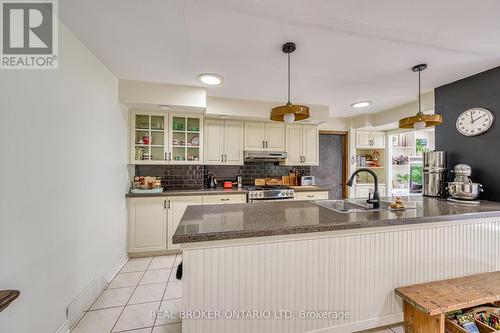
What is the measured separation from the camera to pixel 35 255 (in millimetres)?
1333

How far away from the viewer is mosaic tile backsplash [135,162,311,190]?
359 centimetres

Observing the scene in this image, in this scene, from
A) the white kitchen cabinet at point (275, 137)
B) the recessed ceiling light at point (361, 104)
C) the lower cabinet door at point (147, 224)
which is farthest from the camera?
the white kitchen cabinet at point (275, 137)

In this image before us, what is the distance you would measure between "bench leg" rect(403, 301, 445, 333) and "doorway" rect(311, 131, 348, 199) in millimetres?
3297

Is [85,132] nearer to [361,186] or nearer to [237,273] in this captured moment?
[237,273]

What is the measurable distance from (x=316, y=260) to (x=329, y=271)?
14 centimetres

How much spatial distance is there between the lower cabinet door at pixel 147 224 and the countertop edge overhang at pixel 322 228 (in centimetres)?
205

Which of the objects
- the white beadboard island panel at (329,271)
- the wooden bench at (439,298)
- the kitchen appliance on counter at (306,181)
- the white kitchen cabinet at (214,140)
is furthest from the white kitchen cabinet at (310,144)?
the wooden bench at (439,298)

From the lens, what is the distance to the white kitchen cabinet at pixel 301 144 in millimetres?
4020

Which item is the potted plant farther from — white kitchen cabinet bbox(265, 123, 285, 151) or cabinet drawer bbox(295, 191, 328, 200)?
white kitchen cabinet bbox(265, 123, 285, 151)

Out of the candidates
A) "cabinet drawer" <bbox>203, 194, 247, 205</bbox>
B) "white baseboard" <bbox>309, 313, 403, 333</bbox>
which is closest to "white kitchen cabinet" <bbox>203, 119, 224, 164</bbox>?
"cabinet drawer" <bbox>203, 194, 247, 205</bbox>

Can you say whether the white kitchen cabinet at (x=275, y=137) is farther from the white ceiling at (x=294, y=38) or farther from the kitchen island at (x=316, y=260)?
the kitchen island at (x=316, y=260)

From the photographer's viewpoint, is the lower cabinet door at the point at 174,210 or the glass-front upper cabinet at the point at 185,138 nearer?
the lower cabinet door at the point at 174,210

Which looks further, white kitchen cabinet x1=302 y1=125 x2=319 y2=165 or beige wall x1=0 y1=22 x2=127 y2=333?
white kitchen cabinet x1=302 y1=125 x2=319 y2=165

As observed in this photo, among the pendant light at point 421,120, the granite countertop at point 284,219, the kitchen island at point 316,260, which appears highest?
the pendant light at point 421,120
